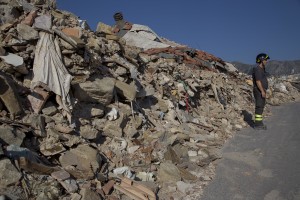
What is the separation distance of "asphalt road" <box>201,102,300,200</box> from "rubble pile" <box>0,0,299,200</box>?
0.93 ft

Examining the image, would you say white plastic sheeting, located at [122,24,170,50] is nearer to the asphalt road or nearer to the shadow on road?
the shadow on road

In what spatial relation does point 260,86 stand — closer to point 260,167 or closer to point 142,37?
point 260,167

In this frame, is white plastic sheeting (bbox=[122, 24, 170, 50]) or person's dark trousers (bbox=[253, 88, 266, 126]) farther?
white plastic sheeting (bbox=[122, 24, 170, 50])

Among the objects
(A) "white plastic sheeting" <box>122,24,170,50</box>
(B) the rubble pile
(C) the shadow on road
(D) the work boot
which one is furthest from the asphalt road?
(A) "white plastic sheeting" <box>122,24,170,50</box>

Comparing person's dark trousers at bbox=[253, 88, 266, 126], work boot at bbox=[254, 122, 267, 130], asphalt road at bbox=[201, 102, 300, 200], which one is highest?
person's dark trousers at bbox=[253, 88, 266, 126]

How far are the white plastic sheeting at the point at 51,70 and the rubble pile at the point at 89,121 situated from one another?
0.02m

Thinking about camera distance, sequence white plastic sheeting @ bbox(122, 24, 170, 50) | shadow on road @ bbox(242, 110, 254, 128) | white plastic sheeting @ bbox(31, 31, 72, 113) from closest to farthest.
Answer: white plastic sheeting @ bbox(31, 31, 72, 113) < shadow on road @ bbox(242, 110, 254, 128) < white plastic sheeting @ bbox(122, 24, 170, 50)

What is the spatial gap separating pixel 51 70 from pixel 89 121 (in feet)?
3.99

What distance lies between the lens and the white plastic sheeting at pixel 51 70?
5.23 m

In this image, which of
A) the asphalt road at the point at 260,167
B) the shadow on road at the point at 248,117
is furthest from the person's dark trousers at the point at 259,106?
the shadow on road at the point at 248,117

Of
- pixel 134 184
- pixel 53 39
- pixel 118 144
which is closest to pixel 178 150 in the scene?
pixel 118 144

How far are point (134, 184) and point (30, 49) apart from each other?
3308 mm

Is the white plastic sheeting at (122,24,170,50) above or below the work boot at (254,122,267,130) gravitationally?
above

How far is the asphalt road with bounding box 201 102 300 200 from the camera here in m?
4.30
